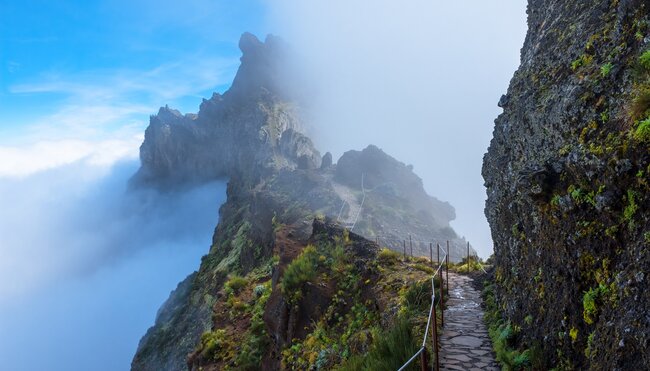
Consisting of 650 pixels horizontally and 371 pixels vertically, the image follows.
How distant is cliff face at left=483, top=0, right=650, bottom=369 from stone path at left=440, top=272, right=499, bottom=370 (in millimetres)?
824

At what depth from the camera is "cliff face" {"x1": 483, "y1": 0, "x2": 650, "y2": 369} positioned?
15.4ft

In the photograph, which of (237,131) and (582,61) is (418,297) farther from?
(237,131)

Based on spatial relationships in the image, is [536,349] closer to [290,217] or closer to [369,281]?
→ [369,281]

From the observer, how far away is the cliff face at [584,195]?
4703 mm

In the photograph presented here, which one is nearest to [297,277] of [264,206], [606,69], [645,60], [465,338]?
[465,338]

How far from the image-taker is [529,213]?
7566 mm

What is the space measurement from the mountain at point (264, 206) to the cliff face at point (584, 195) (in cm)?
619

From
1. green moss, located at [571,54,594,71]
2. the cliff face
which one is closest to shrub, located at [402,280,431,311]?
the cliff face

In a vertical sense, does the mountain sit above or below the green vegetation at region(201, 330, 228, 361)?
above

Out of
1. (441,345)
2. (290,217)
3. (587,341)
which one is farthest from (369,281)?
(290,217)

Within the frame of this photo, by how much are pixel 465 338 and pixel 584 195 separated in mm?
4849

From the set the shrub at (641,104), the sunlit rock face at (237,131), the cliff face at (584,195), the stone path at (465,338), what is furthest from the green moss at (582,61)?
the sunlit rock face at (237,131)

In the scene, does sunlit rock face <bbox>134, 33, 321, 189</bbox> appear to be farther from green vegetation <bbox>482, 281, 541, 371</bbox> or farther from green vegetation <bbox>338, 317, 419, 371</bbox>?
green vegetation <bbox>338, 317, 419, 371</bbox>

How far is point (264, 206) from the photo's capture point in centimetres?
5197
